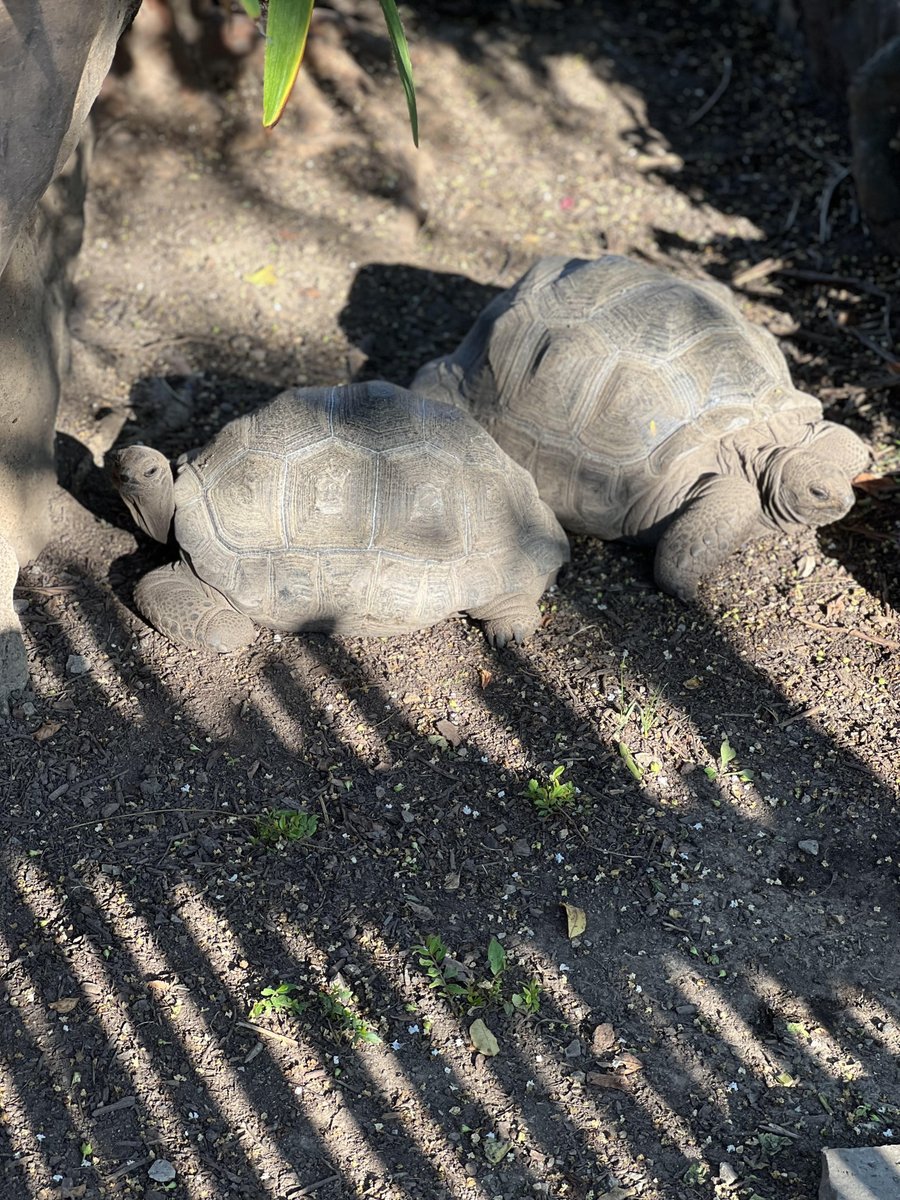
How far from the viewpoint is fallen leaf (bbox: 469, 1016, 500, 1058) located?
11.6 feet

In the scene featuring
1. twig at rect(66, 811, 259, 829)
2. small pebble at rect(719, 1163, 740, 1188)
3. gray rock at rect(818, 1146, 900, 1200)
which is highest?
gray rock at rect(818, 1146, 900, 1200)

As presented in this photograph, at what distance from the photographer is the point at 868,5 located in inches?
298

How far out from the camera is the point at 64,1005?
3621 millimetres

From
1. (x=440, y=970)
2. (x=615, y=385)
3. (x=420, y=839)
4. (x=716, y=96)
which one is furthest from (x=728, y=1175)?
(x=716, y=96)

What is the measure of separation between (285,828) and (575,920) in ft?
3.47

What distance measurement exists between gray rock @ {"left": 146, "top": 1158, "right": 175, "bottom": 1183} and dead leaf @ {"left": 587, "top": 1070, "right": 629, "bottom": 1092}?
1250mm

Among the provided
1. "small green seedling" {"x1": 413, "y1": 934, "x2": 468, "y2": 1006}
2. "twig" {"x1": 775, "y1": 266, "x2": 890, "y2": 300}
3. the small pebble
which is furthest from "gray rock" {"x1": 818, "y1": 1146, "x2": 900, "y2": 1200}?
"twig" {"x1": 775, "y1": 266, "x2": 890, "y2": 300}

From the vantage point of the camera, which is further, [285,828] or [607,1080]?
[285,828]

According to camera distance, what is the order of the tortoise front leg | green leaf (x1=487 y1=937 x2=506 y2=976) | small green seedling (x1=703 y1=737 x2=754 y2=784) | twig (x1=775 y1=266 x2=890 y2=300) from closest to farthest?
1. green leaf (x1=487 y1=937 x2=506 y2=976)
2. small green seedling (x1=703 y1=737 x2=754 y2=784)
3. the tortoise front leg
4. twig (x1=775 y1=266 x2=890 y2=300)

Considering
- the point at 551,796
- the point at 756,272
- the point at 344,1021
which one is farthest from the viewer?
the point at 756,272

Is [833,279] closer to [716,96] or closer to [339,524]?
[716,96]

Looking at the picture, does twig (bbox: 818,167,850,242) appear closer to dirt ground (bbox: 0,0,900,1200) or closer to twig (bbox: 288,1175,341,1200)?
dirt ground (bbox: 0,0,900,1200)

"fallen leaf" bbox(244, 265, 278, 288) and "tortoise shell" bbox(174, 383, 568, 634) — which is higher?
"tortoise shell" bbox(174, 383, 568, 634)

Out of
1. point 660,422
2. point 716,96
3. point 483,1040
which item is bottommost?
point 483,1040
